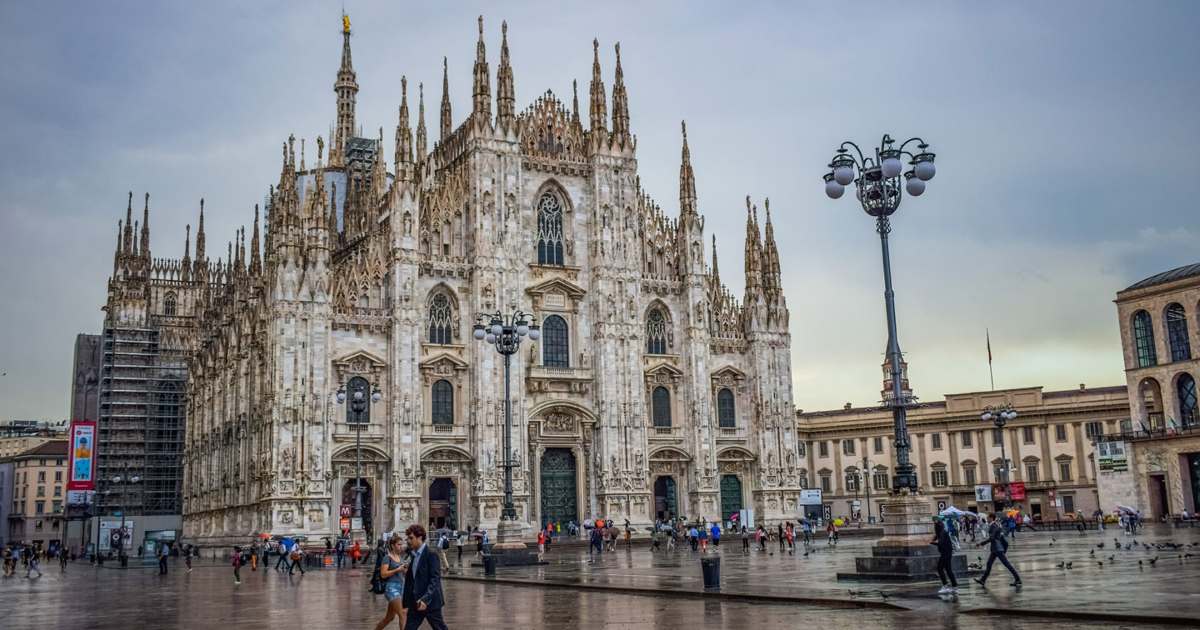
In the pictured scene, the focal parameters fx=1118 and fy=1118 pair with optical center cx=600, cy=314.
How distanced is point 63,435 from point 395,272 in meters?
110

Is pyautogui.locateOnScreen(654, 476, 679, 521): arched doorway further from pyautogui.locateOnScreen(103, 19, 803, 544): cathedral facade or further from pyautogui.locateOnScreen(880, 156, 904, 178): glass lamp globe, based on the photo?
pyautogui.locateOnScreen(880, 156, 904, 178): glass lamp globe

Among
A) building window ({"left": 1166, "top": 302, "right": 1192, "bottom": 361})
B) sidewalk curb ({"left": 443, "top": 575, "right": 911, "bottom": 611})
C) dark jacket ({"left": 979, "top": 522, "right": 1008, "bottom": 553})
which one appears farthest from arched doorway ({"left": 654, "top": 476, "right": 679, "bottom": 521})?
dark jacket ({"left": 979, "top": 522, "right": 1008, "bottom": 553})

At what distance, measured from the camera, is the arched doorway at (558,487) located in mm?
56906

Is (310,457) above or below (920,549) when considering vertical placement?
above

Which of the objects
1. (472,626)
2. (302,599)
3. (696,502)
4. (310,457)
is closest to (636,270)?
(696,502)

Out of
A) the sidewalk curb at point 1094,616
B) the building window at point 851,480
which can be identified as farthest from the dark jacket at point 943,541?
the building window at point 851,480

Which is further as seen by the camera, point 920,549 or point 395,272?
point 395,272

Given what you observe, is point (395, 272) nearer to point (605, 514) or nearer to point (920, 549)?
point (605, 514)

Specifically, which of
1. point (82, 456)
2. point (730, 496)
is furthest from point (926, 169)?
point (82, 456)

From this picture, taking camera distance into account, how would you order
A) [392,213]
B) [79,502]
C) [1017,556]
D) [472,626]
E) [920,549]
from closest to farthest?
1. [472,626]
2. [920,549]
3. [1017,556]
4. [392,213]
5. [79,502]

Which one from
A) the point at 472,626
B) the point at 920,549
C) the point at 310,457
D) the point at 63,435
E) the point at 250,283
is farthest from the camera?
the point at 63,435

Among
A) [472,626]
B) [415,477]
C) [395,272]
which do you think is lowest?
[472,626]

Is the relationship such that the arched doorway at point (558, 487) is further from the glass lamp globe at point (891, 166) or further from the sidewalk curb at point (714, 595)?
the glass lamp globe at point (891, 166)

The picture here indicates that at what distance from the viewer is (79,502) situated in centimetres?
8225
